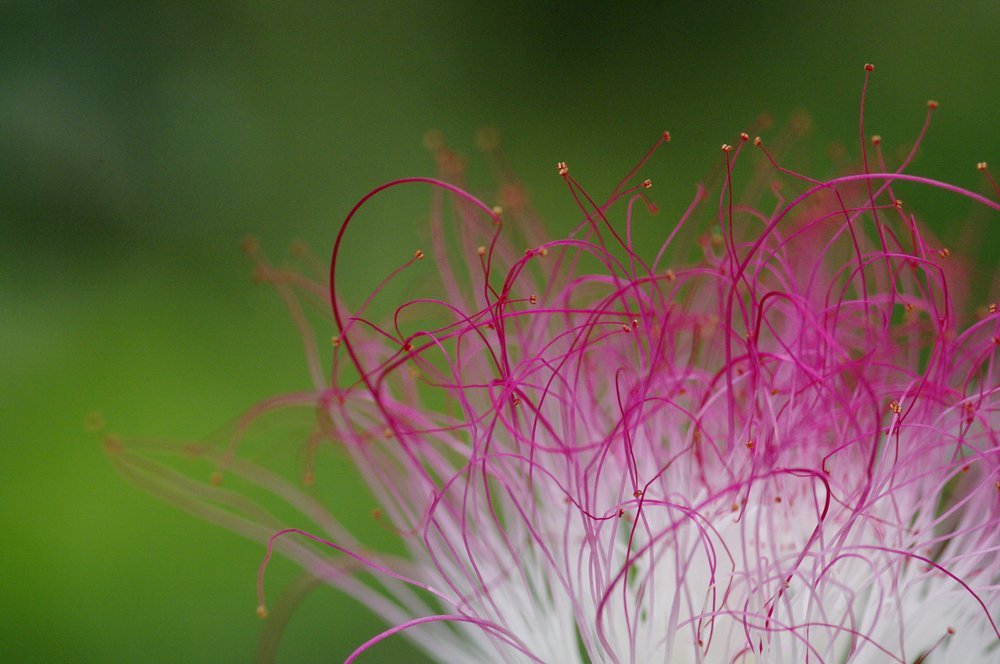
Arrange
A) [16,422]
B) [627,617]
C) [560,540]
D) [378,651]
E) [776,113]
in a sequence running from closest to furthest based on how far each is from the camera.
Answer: [627,617] → [560,540] → [378,651] → [16,422] → [776,113]

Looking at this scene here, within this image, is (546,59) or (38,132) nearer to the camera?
(38,132)

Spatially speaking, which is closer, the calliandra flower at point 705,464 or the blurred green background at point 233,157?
the calliandra flower at point 705,464

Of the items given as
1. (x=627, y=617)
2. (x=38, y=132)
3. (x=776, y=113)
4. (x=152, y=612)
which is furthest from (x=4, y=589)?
(x=776, y=113)

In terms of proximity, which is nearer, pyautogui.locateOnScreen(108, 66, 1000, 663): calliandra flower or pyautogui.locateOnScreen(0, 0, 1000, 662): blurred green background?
pyautogui.locateOnScreen(108, 66, 1000, 663): calliandra flower

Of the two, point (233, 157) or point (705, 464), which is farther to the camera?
point (233, 157)

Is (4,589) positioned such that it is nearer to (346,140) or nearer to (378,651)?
Answer: (378,651)
